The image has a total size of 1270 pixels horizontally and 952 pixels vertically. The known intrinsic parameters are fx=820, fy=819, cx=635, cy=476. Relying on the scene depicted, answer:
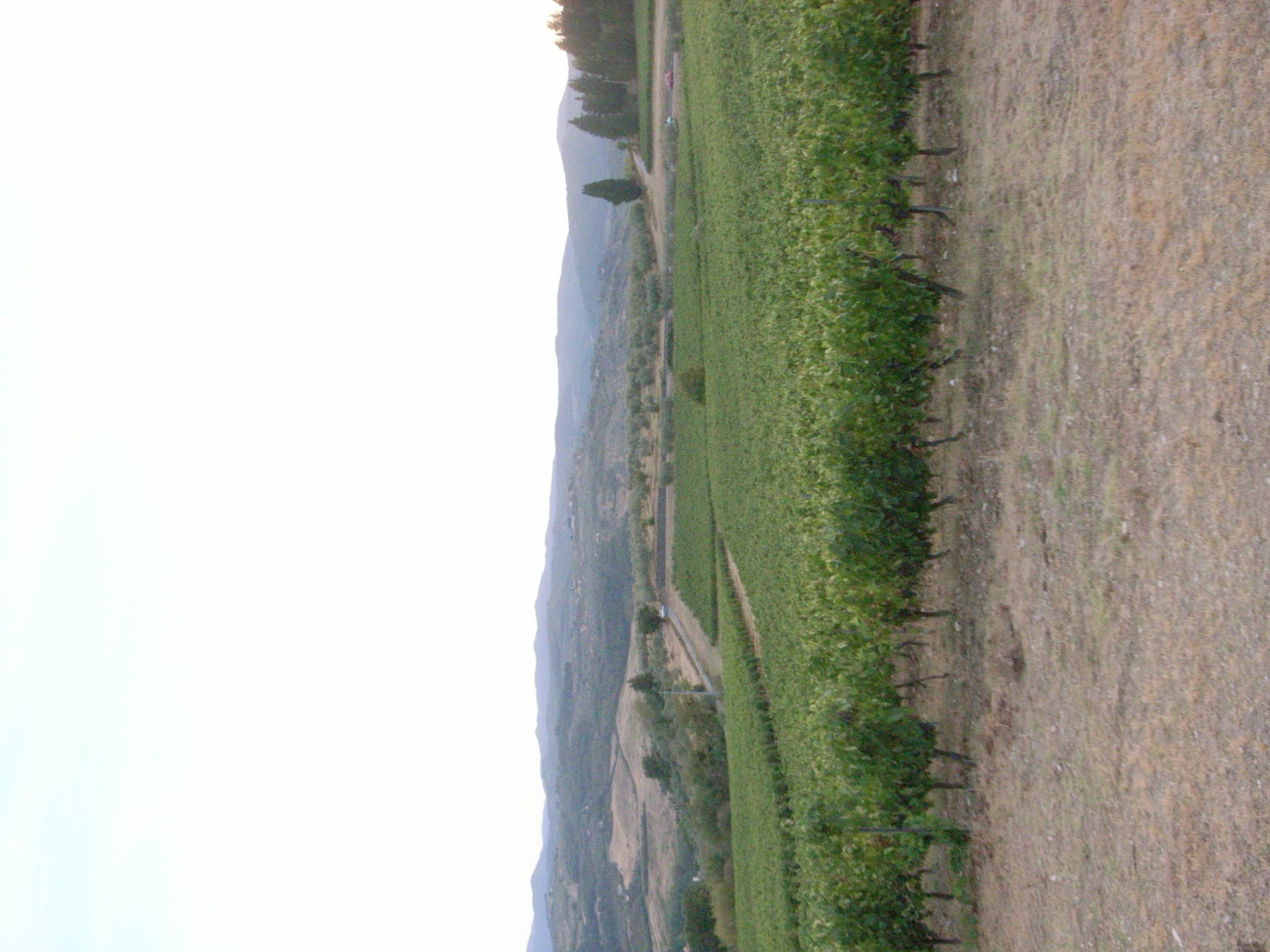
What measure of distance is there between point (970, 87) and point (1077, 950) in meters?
12.7

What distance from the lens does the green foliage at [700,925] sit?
104 feet

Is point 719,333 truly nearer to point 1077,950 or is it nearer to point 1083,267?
point 1083,267

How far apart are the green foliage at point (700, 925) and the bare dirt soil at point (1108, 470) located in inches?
845

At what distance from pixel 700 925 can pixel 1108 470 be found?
28328 mm

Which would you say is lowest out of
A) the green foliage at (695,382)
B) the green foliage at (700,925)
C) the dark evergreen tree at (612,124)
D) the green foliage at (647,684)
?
the green foliage at (700,925)

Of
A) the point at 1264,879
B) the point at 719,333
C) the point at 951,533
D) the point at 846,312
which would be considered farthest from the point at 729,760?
the point at 1264,879

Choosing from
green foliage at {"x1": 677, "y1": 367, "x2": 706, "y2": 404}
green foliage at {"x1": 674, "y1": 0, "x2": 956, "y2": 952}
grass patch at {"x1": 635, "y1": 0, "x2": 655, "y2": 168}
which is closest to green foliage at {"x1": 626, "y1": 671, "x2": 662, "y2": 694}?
green foliage at {"x1": 677, "y1": 367, "x2": 706, "y2": 404}

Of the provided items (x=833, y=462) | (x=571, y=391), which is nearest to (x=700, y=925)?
(x=833, y=462)

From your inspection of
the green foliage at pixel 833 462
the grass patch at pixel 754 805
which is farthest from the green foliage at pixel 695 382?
the green foliage at pixel 833 462

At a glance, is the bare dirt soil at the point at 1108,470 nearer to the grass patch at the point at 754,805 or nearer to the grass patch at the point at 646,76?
the grass patch at the point at 754,805

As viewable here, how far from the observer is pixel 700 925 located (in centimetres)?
3200

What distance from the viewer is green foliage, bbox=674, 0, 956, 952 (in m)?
13.2

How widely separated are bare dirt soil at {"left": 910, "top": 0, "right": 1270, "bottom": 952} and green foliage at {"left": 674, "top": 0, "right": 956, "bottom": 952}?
933 mm

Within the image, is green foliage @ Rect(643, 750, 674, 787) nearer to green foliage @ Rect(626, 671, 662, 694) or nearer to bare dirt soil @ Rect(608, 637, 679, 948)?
bare dirt soil @ Rect(608, 637, 679, 948)
